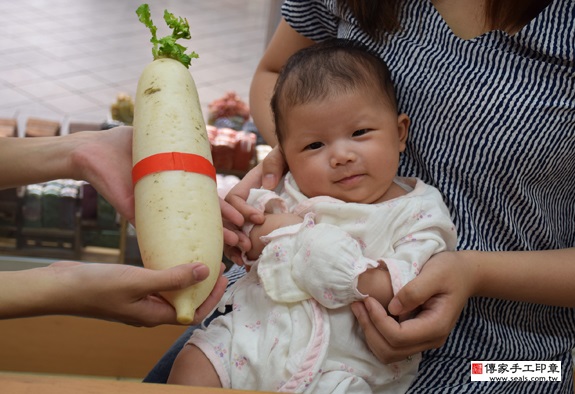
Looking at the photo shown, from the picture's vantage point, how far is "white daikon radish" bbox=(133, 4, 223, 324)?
958mm

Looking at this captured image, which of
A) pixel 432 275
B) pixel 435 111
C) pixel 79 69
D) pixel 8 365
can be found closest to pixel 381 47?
pixel 435 111

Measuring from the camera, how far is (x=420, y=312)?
1.03 metres

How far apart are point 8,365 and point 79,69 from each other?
1.92 m

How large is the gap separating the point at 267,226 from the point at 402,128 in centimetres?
29

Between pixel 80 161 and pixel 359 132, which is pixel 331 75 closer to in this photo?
pixel 359 132

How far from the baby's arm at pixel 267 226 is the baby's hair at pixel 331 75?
19cm

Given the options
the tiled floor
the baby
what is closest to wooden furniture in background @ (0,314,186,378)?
the baby

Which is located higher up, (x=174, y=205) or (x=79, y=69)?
(x=79, y=69)

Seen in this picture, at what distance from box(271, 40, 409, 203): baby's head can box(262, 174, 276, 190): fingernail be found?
0.23ft

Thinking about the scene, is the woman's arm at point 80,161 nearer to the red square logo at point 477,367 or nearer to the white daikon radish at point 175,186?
the white daikon radish at point 175,186

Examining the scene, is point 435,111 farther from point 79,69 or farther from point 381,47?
point 79,69

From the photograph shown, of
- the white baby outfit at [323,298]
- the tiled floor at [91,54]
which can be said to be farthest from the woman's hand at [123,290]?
the tiled floor at [91,54]

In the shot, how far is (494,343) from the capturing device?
1.14 metres

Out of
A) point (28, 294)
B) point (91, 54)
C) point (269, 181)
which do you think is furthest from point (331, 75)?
point (91, 54)
